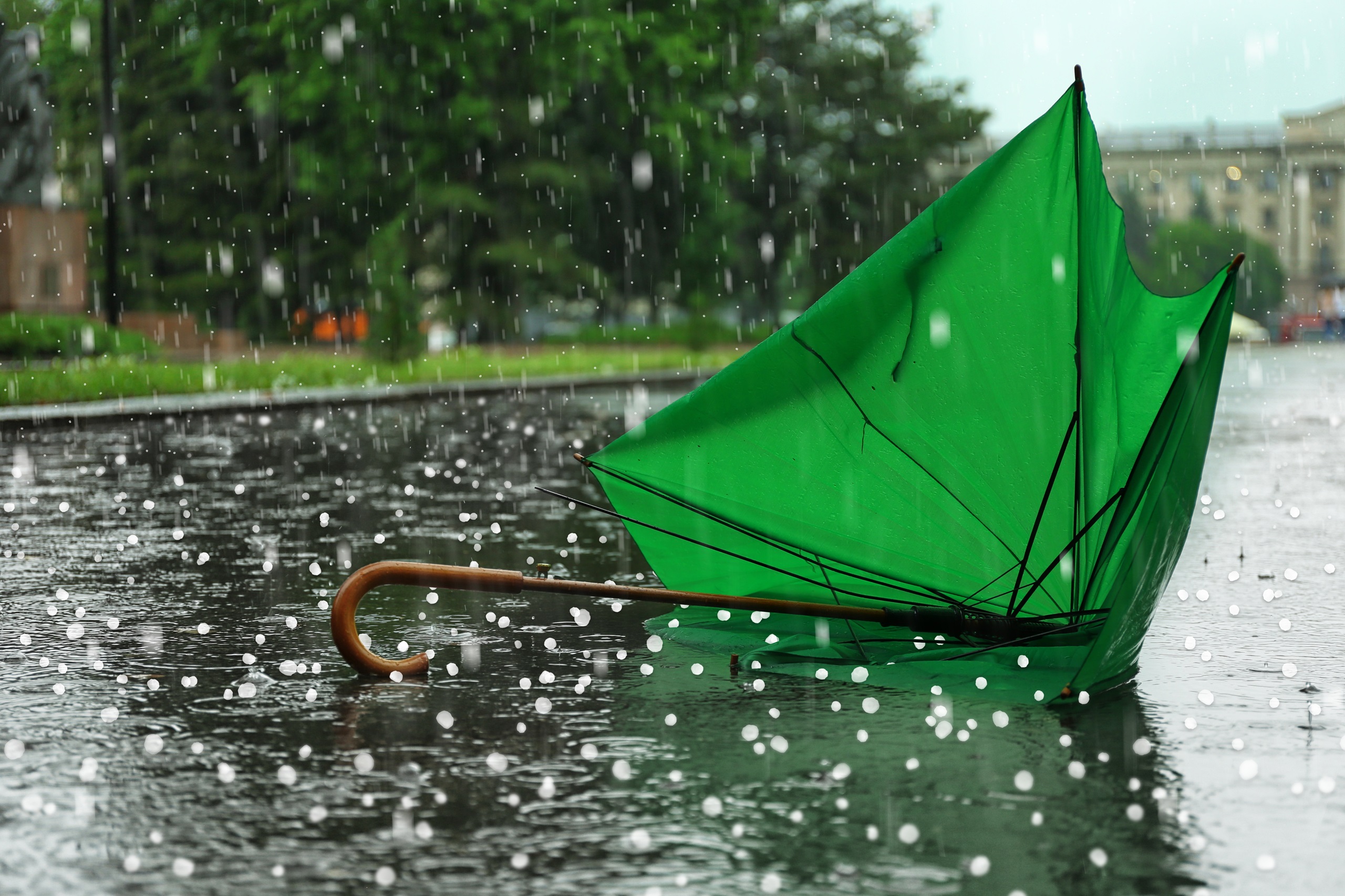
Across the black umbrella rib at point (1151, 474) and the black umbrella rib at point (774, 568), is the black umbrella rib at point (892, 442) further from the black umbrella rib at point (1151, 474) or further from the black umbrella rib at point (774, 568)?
the black umbrella rib at point (1151, 474)

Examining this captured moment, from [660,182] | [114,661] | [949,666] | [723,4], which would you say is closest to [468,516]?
[114,661]

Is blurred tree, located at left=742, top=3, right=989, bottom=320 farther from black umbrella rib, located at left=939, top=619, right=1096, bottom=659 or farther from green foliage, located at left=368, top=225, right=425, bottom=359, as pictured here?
black umbrella rib, located at left=939, top=619, right=1096, bottom=659

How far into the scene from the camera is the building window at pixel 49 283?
36438mm

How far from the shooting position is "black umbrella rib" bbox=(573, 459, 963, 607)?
6969 millimetres

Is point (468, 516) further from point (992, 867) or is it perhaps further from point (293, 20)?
point (293, 20)

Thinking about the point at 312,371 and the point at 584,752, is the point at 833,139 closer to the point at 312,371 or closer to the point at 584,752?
the point at 312,371

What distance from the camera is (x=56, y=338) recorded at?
29.8 m

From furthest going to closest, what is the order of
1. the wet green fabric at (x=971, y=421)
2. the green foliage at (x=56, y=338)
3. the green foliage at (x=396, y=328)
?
the green foliage at (x=396, y=328) → the green foliage at (x=56, y=338) → the wet green fabric at (x=971, y=421)

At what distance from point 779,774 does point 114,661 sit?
3.16 metres

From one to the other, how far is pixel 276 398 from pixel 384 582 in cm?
2169

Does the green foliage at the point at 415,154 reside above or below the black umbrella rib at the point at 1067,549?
above

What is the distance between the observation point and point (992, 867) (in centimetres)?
420

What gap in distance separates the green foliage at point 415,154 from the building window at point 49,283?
21.7ft

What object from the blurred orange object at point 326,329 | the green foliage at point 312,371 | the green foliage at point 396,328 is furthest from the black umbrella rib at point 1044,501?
the blurred orange object at point 326,329
